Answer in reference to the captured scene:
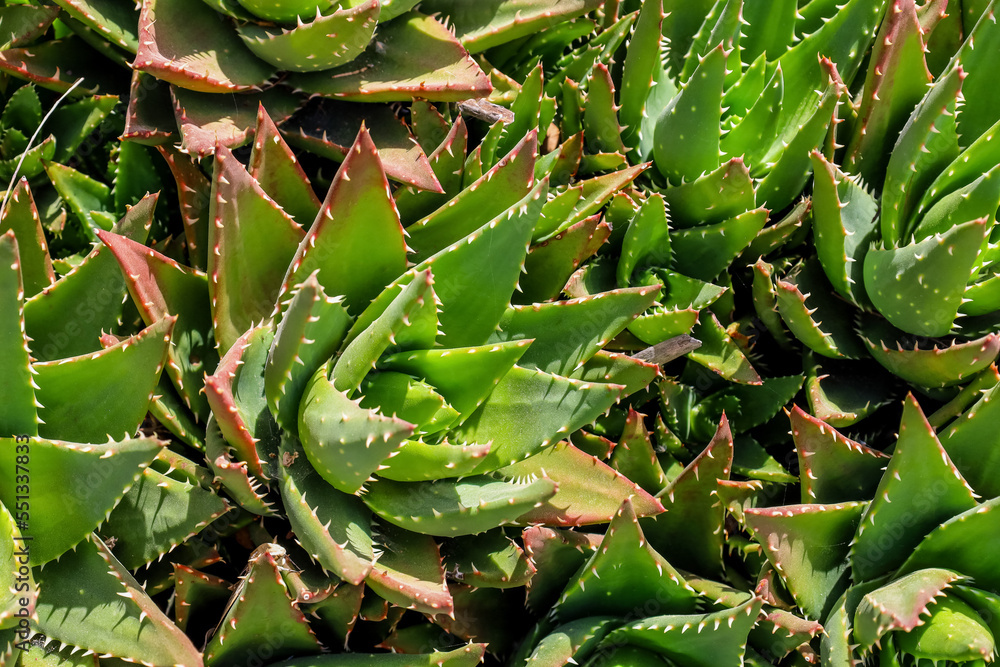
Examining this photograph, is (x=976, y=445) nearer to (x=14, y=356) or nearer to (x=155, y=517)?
(x=155, y=517)

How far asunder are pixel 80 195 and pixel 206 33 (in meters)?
0.37

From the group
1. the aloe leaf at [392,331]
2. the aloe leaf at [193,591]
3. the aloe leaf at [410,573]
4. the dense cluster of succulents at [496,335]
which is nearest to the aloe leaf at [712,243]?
the dense cluster of succulents at [496,335]

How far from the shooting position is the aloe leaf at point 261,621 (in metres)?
1.02

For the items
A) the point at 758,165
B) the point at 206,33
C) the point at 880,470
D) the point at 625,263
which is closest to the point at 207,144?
the point at 206,33

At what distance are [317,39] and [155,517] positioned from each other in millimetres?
678

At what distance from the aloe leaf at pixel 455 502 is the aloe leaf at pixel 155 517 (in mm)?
207

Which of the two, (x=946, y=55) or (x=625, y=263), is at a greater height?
(x=946, y=55)

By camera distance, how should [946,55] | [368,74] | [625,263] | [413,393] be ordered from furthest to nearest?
1. [946,55]
2. [625,263]
3. [368,74]
4. [413,393]

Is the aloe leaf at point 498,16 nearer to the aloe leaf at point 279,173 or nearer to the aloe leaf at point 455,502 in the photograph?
the aloe leaf at point 279,173

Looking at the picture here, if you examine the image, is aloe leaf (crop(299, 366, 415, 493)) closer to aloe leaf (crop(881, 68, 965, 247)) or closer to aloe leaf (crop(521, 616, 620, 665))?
aloe leaf (crop(521, 616, 620, 665))

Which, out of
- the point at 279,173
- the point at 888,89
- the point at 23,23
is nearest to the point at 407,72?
the point at 279,173

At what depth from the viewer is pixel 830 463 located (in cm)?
133

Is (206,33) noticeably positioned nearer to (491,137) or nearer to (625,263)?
(491,137)

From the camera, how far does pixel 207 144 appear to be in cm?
121
